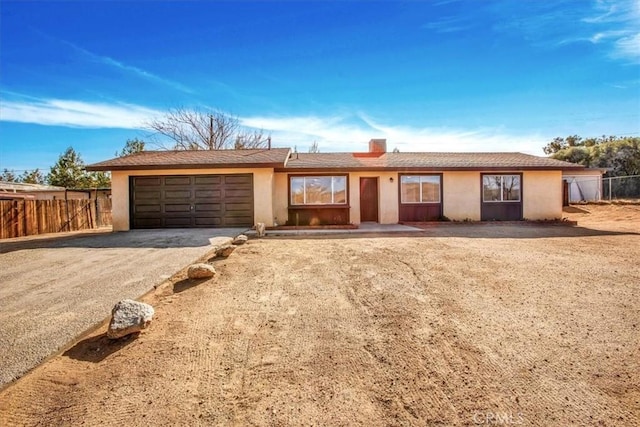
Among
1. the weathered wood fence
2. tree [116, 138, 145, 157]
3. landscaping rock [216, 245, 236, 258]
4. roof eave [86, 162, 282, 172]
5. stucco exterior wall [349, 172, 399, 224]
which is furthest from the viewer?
tree [116, 138, 145, 157]

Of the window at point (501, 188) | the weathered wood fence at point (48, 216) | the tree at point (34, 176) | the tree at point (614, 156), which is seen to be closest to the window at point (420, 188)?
the window at point (501, 188)

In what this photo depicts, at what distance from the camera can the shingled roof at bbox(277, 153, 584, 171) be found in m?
12.0

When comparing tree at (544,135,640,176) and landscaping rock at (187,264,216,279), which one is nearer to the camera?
landscaping rock at (187,264,216,279)

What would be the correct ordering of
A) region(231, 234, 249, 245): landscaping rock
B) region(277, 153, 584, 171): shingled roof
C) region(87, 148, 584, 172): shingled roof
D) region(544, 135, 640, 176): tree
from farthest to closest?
1. region(544, 135, 640, 176): tree
2. region(277, 153, 584, 171): shingled roof
3. region(87, 148, 584, 172): shingled roof
4. region(231, 234, 249, 245): landscaping rock

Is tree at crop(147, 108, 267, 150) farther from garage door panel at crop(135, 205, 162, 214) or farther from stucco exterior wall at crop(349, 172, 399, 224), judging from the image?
stucco exterior wall at crop(349, 172, 399, 224)

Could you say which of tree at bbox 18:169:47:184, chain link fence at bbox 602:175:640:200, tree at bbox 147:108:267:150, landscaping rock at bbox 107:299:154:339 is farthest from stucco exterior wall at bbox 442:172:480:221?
tree at bbox 18:169:47:184

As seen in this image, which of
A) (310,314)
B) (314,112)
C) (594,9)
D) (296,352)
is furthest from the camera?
(314,112)

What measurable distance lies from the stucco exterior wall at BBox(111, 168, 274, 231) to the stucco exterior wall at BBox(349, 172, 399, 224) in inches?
129

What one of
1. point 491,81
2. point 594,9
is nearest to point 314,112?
point 491,81

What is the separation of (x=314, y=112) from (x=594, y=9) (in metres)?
13.2

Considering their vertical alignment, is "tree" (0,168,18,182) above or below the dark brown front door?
above

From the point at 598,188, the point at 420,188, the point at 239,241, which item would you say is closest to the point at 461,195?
the point at 420,188

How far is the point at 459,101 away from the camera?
619 inches

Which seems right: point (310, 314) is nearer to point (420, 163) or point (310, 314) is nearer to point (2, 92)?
point (420, 163)
